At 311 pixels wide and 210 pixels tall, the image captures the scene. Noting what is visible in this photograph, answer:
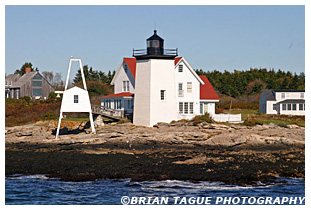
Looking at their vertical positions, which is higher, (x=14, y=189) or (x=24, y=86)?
(x=24, y=86)

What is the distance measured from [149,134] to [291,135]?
1035 cm

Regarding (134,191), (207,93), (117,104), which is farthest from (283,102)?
(134,191)

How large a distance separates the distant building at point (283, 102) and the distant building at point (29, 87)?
31873 mm

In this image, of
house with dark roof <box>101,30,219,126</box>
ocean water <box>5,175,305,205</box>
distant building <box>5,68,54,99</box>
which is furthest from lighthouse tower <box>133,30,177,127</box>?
distant building <box>5,68,54,99</box>

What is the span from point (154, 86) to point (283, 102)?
22.0 metres

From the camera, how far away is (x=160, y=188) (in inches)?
766

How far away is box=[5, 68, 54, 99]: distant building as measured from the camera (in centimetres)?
6712

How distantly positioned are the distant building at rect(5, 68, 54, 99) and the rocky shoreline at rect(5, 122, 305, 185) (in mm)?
28189

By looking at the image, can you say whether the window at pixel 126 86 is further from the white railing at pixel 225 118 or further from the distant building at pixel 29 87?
the distant building at pixel 29 87

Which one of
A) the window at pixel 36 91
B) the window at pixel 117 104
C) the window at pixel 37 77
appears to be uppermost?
the window at pixel 37 77

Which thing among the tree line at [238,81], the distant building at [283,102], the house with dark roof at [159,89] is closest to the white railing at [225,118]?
the house with dark roof at [159,89]

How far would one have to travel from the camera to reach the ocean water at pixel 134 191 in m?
17.9

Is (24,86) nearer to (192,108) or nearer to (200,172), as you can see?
(192,108)
